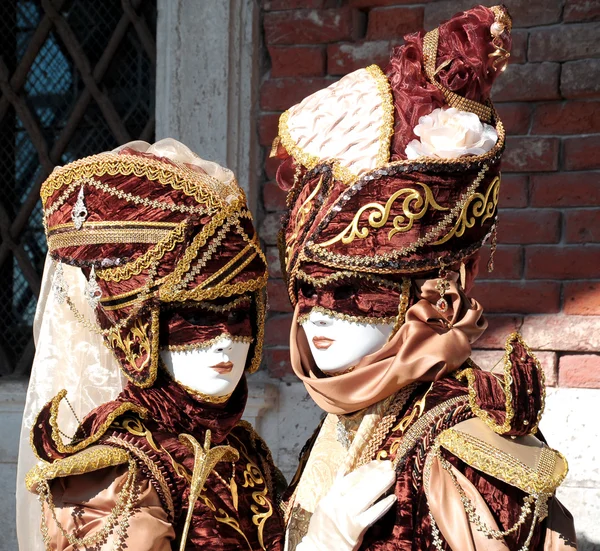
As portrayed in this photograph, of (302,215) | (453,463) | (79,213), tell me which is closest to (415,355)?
(453,463)

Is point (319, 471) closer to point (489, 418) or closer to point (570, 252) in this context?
point (489, 418)

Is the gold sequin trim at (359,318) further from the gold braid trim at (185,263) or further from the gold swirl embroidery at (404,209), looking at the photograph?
the gold braid trim at (185,263)

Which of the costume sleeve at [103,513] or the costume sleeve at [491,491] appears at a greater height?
the costume sleeve at [491,491]

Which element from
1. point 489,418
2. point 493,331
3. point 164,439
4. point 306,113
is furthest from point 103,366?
point 493,331

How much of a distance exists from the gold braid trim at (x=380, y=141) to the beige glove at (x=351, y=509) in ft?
1.91

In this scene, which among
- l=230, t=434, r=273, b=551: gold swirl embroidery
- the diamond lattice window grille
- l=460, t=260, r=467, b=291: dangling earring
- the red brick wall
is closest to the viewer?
l=460, t=260, r=467, b=291: dangling earring

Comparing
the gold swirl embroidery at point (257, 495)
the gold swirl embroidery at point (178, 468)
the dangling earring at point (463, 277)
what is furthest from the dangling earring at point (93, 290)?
the dangling earring at point (463, 277)

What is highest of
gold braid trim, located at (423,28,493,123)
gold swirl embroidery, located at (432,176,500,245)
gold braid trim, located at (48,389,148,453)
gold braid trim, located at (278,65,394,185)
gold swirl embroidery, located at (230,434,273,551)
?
gold braid trim, located at (423,28,493,123)

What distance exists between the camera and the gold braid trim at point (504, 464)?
1.83 meters

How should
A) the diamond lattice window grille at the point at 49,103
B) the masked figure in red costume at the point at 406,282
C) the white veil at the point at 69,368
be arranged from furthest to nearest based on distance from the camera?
1. the diamond lattice window grille at the point at 49,103
2. the white veil at the point at 69,368
3. the masked figure in red costume at the point at 406,282

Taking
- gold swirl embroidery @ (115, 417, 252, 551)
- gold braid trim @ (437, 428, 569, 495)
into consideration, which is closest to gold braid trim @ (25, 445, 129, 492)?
gold swirl embroidery @ (115, 417, 252, 551)

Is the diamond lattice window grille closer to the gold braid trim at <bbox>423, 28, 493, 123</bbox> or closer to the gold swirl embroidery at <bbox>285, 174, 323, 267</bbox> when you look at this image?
the gold swirl embroidery at <bbox>285, 174, 323, 267</bbox>

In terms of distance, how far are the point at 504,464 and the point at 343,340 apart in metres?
0.41

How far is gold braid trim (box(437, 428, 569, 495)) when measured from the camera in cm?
183
